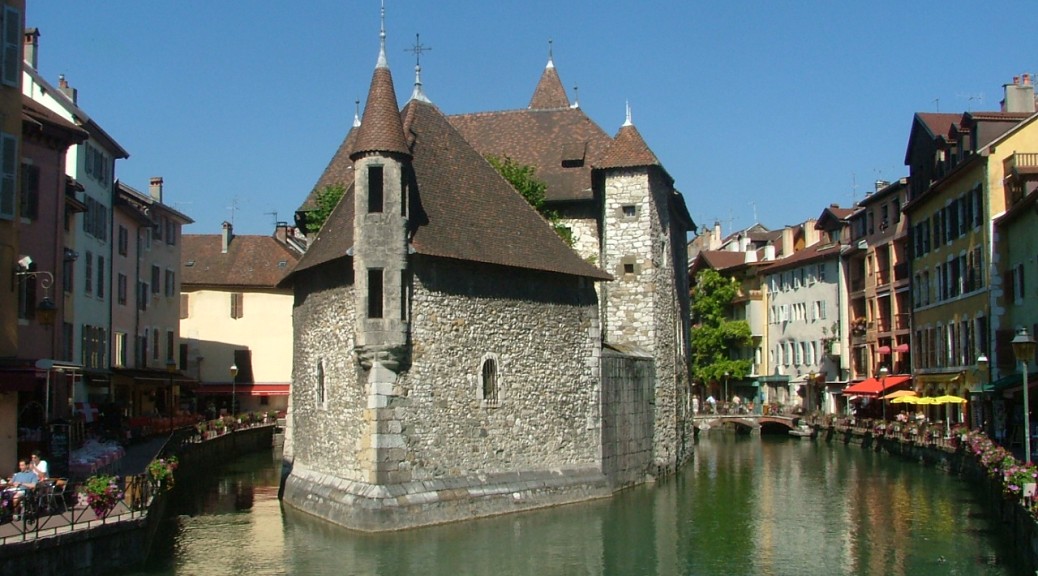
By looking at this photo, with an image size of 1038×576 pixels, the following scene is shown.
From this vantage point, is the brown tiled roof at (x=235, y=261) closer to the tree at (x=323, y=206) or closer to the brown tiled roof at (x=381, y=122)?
the tree at (x=323, y=206)

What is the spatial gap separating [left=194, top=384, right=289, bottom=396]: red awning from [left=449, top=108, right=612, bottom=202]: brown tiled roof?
966 inches

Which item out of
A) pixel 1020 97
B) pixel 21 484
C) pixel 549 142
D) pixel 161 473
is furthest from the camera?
pixel 1020 97

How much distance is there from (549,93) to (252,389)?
25124 millimetres

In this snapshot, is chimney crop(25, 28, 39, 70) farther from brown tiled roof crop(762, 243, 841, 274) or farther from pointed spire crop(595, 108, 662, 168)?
brown tiled roof crop(762, 243, 841, 274)

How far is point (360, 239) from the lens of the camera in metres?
24.1

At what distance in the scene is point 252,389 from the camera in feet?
195

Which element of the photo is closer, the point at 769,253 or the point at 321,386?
the point at 321,386

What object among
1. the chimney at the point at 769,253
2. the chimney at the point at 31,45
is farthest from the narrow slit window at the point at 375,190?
the chimney at the point at 769,253

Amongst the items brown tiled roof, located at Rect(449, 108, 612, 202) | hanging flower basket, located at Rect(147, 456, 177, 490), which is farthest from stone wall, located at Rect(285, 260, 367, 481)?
brown tiled roof, located at Rect(449, 108, 612, 202)

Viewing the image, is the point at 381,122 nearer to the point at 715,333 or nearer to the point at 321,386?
the point at 321,386

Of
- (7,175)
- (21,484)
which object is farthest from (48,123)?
(21,484)

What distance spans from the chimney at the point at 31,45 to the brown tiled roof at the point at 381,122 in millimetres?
16924

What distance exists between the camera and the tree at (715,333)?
72.4 m

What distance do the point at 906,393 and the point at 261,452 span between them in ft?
89.2
